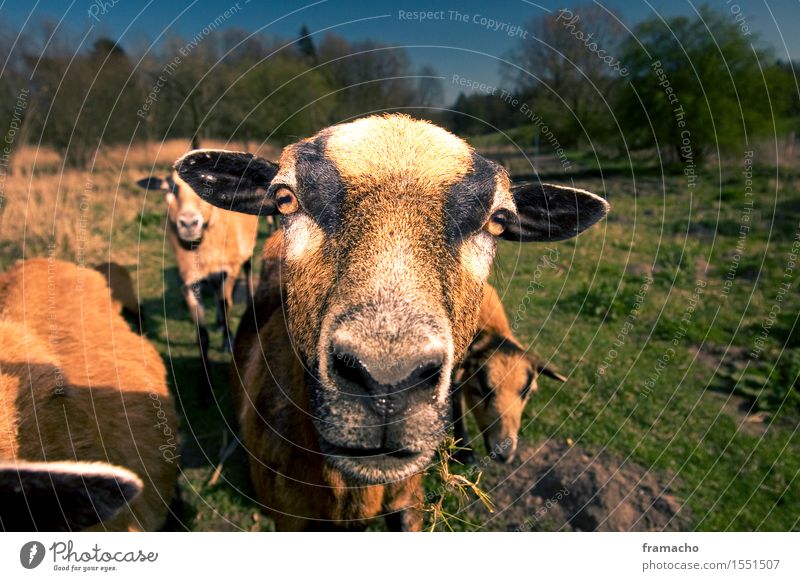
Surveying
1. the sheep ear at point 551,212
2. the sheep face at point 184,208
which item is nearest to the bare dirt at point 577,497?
the sheep ear at point 551,212

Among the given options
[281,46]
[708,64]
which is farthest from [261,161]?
[708,64]

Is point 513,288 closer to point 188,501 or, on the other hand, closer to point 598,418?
point 598,418

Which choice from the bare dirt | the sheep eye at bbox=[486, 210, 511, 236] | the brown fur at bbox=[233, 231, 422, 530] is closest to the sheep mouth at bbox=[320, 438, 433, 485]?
the brown fur at bbox=[233, 231, 422, 530]

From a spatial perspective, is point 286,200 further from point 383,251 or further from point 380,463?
point 380,463

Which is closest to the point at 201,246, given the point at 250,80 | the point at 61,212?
the point at 250,80

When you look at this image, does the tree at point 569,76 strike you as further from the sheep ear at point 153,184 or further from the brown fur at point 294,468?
the sheep ear at point 153,184
